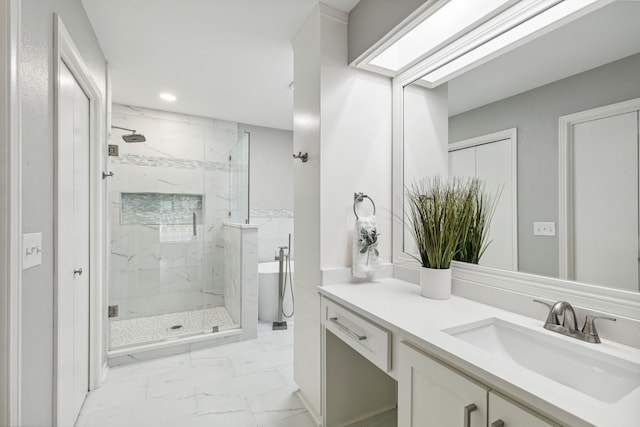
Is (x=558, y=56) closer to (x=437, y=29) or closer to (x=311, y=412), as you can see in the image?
(x=437, y=29)

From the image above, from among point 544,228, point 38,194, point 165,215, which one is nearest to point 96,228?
point 38,194

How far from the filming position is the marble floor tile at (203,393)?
176cm

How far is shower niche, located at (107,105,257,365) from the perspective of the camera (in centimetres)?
321

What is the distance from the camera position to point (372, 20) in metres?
1.57

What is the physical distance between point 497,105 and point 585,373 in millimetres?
1052

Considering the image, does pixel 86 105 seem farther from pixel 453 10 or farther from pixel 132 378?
pixel 453 10

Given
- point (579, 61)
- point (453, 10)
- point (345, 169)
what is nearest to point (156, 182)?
point (345, 169)

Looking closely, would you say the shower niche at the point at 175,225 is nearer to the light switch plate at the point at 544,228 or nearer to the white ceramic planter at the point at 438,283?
the white ceramic planter at the point at 438,283

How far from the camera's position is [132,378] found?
220cm

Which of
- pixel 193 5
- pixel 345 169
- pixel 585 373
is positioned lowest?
pixel 585 373

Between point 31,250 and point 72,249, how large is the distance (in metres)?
0.71

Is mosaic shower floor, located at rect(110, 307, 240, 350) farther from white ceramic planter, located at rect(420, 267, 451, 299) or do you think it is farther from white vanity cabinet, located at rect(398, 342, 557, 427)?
white vanity cabinet, located at rect(398, 342, 557, 427)

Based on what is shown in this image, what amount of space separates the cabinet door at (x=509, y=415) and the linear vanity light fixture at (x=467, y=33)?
1.27 meters

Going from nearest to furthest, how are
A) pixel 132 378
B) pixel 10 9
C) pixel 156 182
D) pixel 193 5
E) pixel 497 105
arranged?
pixel 10 9
pixel 497 105
pixel 193 5
pixel 132 378
pixel 156 182
